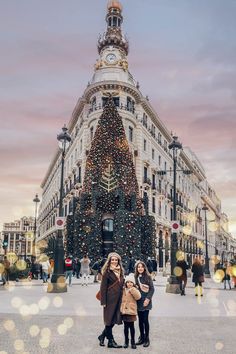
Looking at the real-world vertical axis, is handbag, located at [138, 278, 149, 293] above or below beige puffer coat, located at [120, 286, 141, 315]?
above

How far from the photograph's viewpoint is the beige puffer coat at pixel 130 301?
6152mm

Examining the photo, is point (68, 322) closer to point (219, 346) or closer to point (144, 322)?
point (144, 322)

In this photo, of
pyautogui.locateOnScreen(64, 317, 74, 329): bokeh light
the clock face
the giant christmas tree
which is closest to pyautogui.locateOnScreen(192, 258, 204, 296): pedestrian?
pyautogui.locateOnScreen(64, 317, 74, 329): bokeh light

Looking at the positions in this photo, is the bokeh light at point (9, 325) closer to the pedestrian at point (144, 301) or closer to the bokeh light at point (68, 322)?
the bokeh light at point (68, 322)

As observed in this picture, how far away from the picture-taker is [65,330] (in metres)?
7.47

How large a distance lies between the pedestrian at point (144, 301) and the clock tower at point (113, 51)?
37.8 metres

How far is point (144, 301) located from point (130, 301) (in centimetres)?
33

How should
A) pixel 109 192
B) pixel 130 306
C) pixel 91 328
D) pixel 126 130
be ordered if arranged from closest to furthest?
pixel 130 306 < pixel 91 328 < pixel 109 192 < pixel 126 130

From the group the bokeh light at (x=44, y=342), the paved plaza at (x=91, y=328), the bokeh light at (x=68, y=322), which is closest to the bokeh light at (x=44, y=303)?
the paved plaza at (x=91, y=328)

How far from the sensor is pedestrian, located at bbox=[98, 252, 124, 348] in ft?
20.1

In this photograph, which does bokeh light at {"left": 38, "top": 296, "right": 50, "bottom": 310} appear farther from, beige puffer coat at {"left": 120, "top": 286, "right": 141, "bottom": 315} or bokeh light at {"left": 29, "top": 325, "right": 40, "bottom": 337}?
beige puffer coat at {"left": 120, "top": 286, "right": 141, "bottom": 315}

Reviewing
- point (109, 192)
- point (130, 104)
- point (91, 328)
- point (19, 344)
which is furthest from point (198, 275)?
point (130, 104)

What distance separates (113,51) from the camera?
152ft

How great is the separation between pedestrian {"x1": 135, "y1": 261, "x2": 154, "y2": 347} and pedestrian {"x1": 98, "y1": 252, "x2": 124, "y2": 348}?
1.29ft
